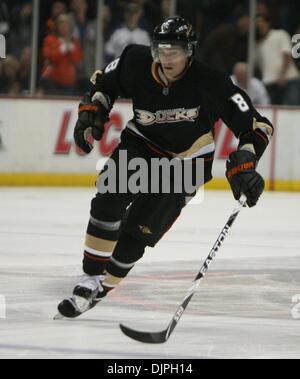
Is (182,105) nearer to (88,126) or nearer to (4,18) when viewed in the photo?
(88,126)

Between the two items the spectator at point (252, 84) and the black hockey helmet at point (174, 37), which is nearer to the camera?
the black hockey helmet at point (174, 37)

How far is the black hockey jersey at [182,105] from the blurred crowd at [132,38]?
23.5ft

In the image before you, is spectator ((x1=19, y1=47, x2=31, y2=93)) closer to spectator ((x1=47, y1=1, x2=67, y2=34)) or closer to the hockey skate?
spectator ((x1=47, y1=1, x2=67, y2=34))

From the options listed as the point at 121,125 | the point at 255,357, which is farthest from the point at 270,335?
the point at 121,125

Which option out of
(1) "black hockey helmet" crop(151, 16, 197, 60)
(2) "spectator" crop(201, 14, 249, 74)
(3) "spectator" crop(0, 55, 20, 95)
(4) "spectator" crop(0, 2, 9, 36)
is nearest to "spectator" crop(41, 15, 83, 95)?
(3) "spectator" crop(0, 55, 20, 95)

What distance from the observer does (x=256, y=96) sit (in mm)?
14430

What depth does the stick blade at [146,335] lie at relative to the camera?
18.1 ft

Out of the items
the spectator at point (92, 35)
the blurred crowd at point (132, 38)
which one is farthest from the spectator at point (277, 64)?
the spectator at point (92, 35)

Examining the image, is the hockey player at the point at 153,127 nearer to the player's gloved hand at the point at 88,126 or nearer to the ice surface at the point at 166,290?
the player's gloved hand at the point at 88,126

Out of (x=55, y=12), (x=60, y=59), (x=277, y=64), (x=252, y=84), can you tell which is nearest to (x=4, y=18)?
(x=55, y=12)

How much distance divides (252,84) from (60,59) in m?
2.18

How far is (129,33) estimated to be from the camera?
13836 mm

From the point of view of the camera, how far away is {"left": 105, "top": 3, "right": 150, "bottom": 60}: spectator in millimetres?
13781
